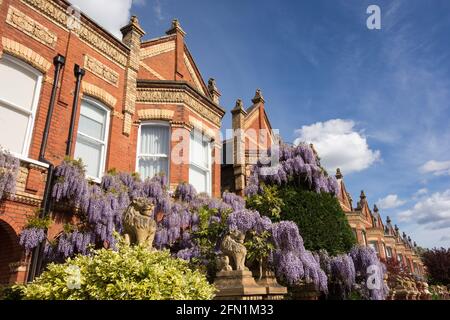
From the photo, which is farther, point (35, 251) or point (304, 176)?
point (304, 176)

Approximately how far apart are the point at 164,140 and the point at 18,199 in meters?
5.04

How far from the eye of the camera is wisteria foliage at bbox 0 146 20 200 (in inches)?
261

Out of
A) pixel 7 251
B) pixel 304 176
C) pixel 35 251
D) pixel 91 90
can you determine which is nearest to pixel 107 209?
pixel 35 251

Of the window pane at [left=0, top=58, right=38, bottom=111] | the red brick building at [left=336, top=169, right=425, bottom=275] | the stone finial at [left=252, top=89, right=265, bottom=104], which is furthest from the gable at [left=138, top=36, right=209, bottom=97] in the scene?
the red brick building at [left=336, top=169, right=425, bottom=275]

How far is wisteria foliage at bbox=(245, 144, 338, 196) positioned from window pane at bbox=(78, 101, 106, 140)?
15.3 feet

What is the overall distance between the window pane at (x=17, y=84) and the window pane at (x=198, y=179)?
5.37 meters

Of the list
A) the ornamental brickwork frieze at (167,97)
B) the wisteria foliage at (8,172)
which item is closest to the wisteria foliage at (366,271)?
the ornamental brickwork frieze at (167,97)

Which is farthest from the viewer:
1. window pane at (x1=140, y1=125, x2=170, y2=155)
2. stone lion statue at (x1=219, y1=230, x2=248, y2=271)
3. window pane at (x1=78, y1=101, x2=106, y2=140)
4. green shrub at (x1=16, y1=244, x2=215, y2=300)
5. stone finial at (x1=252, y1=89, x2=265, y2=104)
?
stone finial at (x1=252, y1=89, x2=265, y2=104)

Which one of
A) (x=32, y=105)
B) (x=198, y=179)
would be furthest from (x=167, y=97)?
(x=32, y=105)

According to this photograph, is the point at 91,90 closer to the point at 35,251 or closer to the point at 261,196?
the point at 35,251

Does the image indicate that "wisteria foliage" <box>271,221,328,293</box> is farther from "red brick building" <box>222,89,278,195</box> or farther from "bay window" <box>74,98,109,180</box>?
"red brick building" <box>222,89,278,195</box>

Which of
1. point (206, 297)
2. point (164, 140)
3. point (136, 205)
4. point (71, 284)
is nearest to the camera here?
point (71, 284)

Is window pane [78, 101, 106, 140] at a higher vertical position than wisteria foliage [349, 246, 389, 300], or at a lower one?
higher
